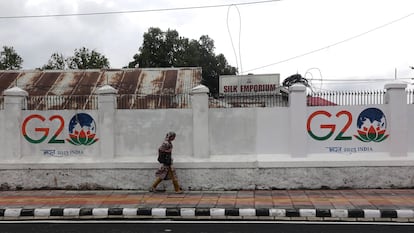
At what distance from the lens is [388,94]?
36.8 ft

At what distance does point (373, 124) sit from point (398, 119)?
586 mm

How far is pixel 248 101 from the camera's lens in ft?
38.5

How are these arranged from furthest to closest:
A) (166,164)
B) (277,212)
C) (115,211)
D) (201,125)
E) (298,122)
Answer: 1. (201,125)
2. (298,122)
3. (166,164)
4. (115,211)
5. (277,212)

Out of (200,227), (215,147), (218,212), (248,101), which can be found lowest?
(200,227)

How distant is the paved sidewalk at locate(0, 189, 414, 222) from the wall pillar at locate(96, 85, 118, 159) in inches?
47.2

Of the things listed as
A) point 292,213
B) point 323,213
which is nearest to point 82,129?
point 292,213

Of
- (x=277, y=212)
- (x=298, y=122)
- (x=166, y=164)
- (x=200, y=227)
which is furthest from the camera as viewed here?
(x=298, y=122)

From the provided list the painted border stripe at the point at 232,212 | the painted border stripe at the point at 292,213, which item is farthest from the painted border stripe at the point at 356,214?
the painted border stripe at the point at 232,212

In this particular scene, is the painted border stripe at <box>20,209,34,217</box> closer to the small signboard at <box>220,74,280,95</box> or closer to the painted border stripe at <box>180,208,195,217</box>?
the painted border stripe at <box>180,208,195,217</box>

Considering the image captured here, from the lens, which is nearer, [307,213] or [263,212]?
[307,213]

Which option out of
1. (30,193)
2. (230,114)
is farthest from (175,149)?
(30,193)

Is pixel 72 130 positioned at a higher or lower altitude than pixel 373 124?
lower

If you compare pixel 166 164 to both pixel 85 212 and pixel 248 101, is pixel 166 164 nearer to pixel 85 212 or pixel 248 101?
pixel 85 212

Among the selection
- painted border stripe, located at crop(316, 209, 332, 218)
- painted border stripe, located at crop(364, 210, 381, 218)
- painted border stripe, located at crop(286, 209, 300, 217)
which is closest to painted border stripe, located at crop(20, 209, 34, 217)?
painted border stripe, located at crop(286, 209, 300, 217)
